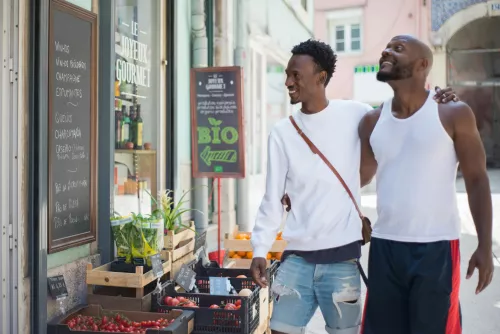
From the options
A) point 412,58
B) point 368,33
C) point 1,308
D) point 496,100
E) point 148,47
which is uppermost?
point 368,33

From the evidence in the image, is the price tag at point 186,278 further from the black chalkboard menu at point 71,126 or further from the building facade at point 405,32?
the building facade at point 405,32

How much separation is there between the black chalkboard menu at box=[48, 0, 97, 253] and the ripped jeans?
2.29 metres

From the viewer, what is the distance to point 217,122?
6.20 metres

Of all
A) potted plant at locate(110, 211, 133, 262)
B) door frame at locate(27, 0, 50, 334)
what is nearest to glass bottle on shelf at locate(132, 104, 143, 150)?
potted plant at locate(110, 211, 133, 262)

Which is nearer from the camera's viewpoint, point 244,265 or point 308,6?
point 244,265

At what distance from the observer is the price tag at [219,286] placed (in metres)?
4.66

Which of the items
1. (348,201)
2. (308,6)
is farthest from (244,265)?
(308,6)

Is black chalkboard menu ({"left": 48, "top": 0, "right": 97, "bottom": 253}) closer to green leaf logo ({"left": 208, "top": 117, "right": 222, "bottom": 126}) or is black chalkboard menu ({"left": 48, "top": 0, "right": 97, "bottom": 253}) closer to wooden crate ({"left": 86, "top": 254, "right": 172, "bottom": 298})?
wooden crate ({"left": 86, "top": 254, "right": 172, "bottom": 298})

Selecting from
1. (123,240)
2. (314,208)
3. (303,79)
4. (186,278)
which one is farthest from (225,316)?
(303,79)

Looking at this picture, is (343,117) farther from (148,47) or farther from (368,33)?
(368,33)

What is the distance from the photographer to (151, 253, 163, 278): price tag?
4504 millimetres

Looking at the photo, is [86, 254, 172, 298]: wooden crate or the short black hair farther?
[86, 254, 172, 298]: wooden crate

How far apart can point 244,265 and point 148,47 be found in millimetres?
2384

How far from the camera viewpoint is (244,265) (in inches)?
227
